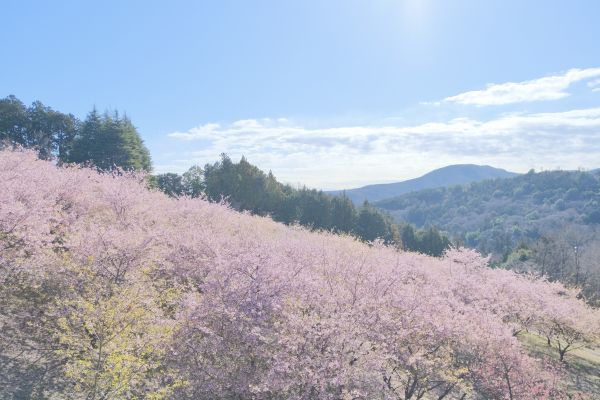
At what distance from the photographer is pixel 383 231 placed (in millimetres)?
78750

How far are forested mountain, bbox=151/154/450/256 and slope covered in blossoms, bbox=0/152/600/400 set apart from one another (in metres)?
32.8

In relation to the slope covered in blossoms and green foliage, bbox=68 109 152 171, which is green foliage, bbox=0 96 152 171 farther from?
the slope covered in blossoms

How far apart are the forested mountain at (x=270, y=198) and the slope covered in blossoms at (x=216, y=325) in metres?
32.8

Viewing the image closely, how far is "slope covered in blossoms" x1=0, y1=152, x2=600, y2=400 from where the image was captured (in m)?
12.8

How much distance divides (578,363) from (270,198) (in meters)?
44.0

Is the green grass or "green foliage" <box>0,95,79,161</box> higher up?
"green foliage" <box>0,95,79,161</box>

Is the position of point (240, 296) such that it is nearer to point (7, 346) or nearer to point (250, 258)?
point (250, 258)

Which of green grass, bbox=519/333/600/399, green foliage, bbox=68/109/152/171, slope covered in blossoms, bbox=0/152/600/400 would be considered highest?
green foliage, bbox=68/109/152/171

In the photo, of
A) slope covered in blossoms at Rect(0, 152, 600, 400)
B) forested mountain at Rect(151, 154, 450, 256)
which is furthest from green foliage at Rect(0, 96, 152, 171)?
slope covered in blossoms at Rect(0, 152, 600, 400)

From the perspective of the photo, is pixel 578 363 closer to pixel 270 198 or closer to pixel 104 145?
pixel 270 198

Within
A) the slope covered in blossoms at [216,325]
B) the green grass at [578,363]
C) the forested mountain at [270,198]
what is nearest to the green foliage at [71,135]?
the forested mountain at [270,198]

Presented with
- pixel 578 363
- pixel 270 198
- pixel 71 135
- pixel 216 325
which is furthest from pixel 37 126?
pixel 578 363

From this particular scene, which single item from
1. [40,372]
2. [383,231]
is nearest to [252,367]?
[40,372]

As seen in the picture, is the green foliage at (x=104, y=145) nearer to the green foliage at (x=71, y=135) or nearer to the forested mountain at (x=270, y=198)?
the green foliage at (x=71, y=135)
